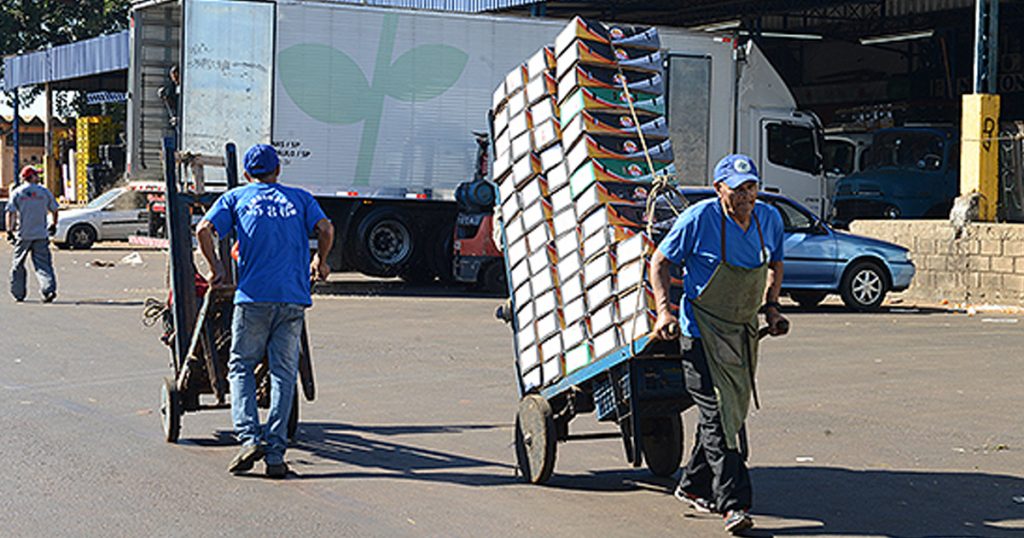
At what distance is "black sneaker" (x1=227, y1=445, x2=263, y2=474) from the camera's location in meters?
8.01

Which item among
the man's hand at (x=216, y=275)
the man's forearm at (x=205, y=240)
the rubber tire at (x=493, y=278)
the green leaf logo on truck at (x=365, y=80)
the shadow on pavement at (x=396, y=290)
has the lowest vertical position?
the shadow on pavement at (x=396, y=290)

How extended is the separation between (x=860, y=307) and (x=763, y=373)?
719cm

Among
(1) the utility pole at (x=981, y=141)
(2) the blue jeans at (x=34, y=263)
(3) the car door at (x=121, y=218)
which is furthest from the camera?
(3) the car door at (x=121, y=218)

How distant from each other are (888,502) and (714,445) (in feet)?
4.21

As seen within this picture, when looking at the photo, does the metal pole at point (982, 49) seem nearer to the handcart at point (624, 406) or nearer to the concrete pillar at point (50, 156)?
the handcart at point (624, 406)

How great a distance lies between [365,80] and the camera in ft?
74.1

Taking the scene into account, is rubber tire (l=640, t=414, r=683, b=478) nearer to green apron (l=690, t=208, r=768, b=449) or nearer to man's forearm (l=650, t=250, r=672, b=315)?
green apron (l=690, t=208, r=768, b=449)

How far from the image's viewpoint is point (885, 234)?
22141 mm

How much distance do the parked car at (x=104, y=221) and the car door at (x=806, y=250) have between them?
61.1ft

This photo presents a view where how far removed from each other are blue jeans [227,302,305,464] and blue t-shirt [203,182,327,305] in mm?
85

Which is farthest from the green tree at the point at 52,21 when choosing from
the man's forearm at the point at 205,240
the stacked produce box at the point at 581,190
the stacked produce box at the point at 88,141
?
the stacked produce box at the point at 581,190

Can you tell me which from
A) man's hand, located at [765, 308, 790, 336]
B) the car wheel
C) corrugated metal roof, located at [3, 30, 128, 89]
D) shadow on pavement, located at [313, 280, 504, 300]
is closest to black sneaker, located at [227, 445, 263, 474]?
man's hand, located at [765, 308, 790, 336]

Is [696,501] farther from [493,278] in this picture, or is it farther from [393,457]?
[493,278]

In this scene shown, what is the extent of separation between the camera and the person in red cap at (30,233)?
19.4 meters
